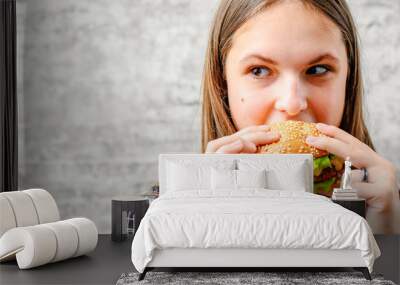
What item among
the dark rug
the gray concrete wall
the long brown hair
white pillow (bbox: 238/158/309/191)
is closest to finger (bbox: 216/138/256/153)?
the long brown hair

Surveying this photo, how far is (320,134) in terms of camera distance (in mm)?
5965

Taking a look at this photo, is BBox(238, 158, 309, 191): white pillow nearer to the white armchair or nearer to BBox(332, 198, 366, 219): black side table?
BBox(332, 198, 366, 219): black side table

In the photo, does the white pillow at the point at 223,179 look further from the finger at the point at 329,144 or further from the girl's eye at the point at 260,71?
the girl's eye at the point at 260,71

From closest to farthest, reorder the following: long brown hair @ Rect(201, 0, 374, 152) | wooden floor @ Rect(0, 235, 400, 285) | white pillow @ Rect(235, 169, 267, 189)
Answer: wooden floor @ Rect(0, 235, 400, 285) → white pillow @ Rect(235, 169, 267, 189) → long brown hair @ Rect(201, 0, 374, 152)

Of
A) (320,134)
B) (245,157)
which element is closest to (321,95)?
(320,134)

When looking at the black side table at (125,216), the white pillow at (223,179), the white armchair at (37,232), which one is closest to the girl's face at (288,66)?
the white pillow at (223,179)

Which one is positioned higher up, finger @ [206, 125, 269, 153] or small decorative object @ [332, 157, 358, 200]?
finger @ [206, 125, 269, 153]

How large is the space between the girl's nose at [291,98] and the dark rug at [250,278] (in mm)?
1872

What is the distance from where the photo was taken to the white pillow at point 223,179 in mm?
5438

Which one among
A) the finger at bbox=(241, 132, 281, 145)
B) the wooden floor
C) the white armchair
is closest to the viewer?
the wooden floor

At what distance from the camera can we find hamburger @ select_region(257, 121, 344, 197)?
5.93 metres

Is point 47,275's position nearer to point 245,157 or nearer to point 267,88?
point 245,157

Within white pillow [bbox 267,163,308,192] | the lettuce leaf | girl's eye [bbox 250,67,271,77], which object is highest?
girl's eye [bbox 250,67,271,77]

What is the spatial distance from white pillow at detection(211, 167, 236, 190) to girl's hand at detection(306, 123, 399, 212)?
958mm
